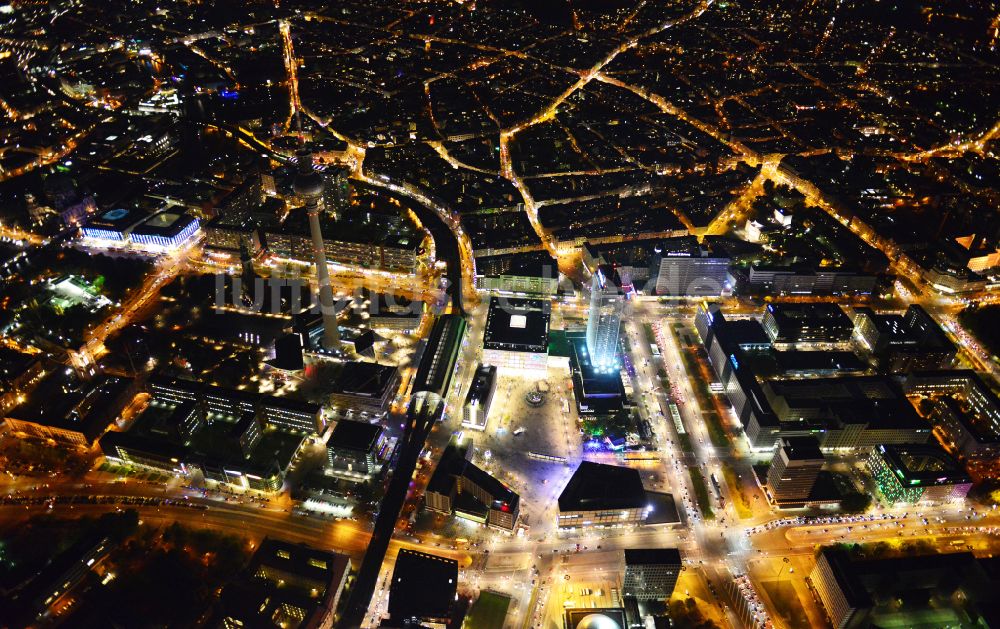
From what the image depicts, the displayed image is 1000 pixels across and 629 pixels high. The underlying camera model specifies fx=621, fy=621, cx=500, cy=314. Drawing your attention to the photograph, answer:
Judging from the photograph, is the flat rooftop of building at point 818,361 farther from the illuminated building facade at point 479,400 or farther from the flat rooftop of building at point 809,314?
the illuminated building facade at point 479,400

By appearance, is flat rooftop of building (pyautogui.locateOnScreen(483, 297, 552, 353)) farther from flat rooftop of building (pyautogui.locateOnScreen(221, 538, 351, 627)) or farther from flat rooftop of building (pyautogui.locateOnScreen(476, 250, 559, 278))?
flat rooftop of building (pyautogui.locateOnScreen(221, 538, 351, 627))

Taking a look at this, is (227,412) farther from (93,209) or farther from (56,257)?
(93,209)

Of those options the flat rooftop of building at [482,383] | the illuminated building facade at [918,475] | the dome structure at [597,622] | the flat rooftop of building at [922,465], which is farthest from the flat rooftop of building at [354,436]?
the flat rooftop of building at [922,465]

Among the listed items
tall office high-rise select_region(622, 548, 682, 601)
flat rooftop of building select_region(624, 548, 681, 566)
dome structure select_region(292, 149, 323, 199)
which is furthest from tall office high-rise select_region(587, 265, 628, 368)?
dome structure select_region(292, 149, 323, 199)

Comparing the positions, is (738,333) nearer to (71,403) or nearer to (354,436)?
(354,436)

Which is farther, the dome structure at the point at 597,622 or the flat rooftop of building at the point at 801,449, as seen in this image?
the flat rooftop of building at the point at 801,449

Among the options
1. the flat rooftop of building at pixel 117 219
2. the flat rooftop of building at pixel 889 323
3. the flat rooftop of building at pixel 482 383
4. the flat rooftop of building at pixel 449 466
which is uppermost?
the flat rooftop of building at pixel 117 219

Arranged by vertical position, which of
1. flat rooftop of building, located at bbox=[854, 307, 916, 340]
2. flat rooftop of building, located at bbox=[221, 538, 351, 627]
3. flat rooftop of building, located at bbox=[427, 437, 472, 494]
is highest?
flat rooftop of building, located at bbox=[854, 307, 916, 340]

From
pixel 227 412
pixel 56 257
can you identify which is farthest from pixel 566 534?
pixel 56 257

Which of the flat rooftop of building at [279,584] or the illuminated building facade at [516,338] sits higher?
the illuminated building facade at [516,338]
